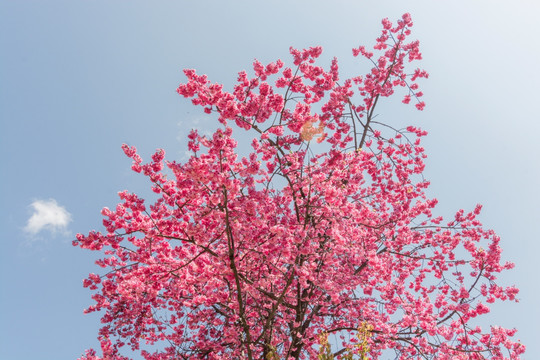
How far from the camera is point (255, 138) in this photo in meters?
7.15

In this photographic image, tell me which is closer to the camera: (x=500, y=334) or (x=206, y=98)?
(x=206, y=98)

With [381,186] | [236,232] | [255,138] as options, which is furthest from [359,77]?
[236,232]

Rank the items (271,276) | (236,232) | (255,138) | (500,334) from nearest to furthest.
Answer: (236,232) < (271,276) < (255,138) < (500,334)

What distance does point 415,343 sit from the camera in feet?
23.7

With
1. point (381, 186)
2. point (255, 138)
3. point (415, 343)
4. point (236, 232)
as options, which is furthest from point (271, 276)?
point (381, 186)

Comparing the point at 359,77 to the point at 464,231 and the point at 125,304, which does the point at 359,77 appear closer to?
the point at 464,231

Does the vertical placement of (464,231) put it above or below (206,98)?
above

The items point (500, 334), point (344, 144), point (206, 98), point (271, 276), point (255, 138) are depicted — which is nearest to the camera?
point (206, 98)

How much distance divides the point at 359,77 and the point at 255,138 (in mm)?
4266

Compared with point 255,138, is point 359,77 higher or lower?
higher

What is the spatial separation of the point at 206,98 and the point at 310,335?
16.1 ft

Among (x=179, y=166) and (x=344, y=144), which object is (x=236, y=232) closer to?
(x=179, y=166)

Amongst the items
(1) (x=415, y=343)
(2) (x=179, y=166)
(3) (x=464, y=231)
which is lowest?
(1) (x=415, y=343)

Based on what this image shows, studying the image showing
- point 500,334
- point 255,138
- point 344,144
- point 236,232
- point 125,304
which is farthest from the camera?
point 344,144
